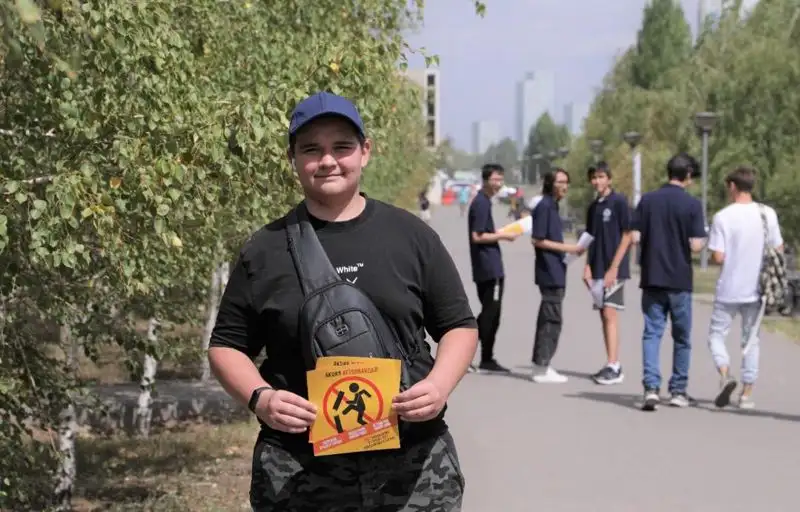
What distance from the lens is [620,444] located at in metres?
9.22

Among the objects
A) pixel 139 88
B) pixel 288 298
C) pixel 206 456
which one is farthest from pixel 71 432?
pixel 288 298

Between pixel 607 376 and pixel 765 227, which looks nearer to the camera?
pixel 765 227

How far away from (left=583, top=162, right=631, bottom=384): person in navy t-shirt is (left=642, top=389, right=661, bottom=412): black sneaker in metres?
1.61

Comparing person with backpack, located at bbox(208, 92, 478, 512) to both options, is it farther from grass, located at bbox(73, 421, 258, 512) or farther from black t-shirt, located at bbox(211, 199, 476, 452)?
grass, located at bbox(73, 421, 258, 512)

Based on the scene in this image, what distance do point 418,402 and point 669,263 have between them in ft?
23.7

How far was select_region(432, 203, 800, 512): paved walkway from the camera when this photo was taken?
7672 millimetres

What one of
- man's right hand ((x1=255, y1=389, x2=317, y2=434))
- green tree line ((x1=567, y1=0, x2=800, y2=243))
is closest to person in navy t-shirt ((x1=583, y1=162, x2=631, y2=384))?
man's right hand ((x1=255, y1=389, x2=317, y2=434))

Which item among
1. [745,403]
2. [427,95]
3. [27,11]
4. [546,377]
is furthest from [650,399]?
[427,95]

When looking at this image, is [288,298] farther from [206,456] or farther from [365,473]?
[206,456]

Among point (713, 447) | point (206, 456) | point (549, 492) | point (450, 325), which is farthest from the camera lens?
point (206, 456)

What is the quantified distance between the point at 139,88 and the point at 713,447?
5.06m

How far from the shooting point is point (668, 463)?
28.1ft

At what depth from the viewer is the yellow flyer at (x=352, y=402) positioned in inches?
133

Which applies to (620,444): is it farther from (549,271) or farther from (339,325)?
(339,325)
